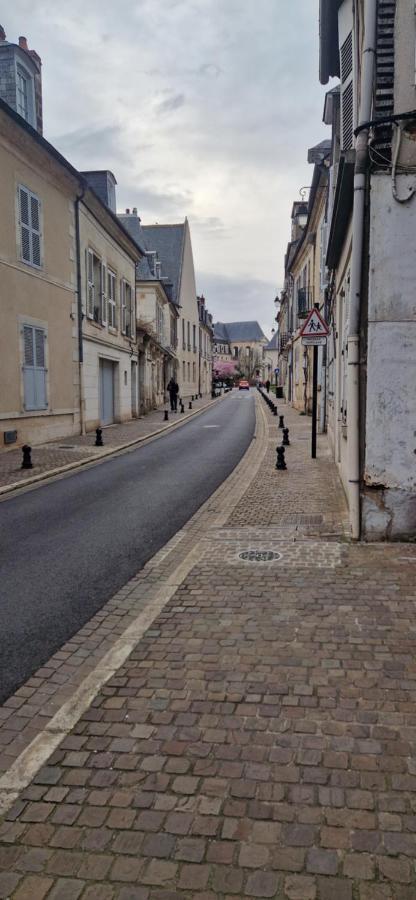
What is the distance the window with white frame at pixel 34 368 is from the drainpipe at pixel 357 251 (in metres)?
10.9

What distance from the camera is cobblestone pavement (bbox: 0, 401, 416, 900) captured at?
2.32m

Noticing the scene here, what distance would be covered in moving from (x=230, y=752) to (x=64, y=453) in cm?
1285

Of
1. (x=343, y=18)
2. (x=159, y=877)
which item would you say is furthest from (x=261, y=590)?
(x=343, y=18)

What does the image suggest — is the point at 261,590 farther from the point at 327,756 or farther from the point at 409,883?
the point at 409,883

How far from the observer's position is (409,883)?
2.24m

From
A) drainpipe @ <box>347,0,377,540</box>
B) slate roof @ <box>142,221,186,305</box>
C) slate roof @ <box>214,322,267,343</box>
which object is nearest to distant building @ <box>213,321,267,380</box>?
slate roof @ <box>214,322,267,343</box>

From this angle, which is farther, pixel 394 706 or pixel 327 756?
pixel 394 706

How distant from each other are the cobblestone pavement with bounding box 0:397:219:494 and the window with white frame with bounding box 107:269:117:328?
13.9 feet

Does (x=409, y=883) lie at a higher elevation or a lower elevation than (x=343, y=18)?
lower

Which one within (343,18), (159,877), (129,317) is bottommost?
(159,877)

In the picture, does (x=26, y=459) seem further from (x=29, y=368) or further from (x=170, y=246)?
(x=170, y=246)

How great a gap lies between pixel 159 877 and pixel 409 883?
35.9 inches

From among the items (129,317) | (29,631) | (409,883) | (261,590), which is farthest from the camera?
(129,317)

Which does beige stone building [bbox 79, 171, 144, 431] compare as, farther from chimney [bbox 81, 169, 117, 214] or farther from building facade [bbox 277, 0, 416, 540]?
building facade [bbox 277, 0, 416, 540]
